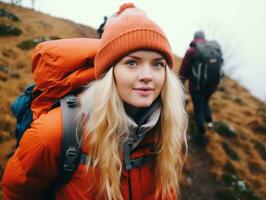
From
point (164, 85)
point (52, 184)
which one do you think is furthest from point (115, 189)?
point (164, 85)

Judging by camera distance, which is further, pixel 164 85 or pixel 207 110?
pixel 207 110

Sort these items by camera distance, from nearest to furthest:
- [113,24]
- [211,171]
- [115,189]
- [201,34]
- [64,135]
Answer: [64,135] < [115,189] < [113,24] < [201,34] < [211,171]

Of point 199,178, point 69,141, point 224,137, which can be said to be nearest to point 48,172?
point 69,141

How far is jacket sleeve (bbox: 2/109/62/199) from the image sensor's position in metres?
1.77

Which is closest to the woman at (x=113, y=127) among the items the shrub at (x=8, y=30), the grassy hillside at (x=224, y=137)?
the grassy hillside at (x=224, y=137)

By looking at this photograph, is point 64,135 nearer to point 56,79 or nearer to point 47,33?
point 56,79

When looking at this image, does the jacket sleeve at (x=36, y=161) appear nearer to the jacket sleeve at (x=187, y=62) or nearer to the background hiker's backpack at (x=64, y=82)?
the background hiker's backpack at (x=64, y=82)

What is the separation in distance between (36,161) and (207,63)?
4499 millimetres

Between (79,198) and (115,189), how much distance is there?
278 mm

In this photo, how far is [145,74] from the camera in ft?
6.21

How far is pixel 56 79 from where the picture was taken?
6.46 feet

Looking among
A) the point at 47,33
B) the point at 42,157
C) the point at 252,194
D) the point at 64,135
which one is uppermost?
the point at 64,135

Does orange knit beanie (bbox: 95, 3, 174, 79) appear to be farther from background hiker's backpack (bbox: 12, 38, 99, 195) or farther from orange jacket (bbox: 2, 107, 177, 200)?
orange jacket (bbox: 2, 107, 177, 200)

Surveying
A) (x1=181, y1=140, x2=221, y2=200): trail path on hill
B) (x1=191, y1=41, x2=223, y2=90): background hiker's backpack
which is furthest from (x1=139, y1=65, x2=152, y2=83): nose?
(x1=181, y1=140, x2=221, y2=200): trail path on hill
